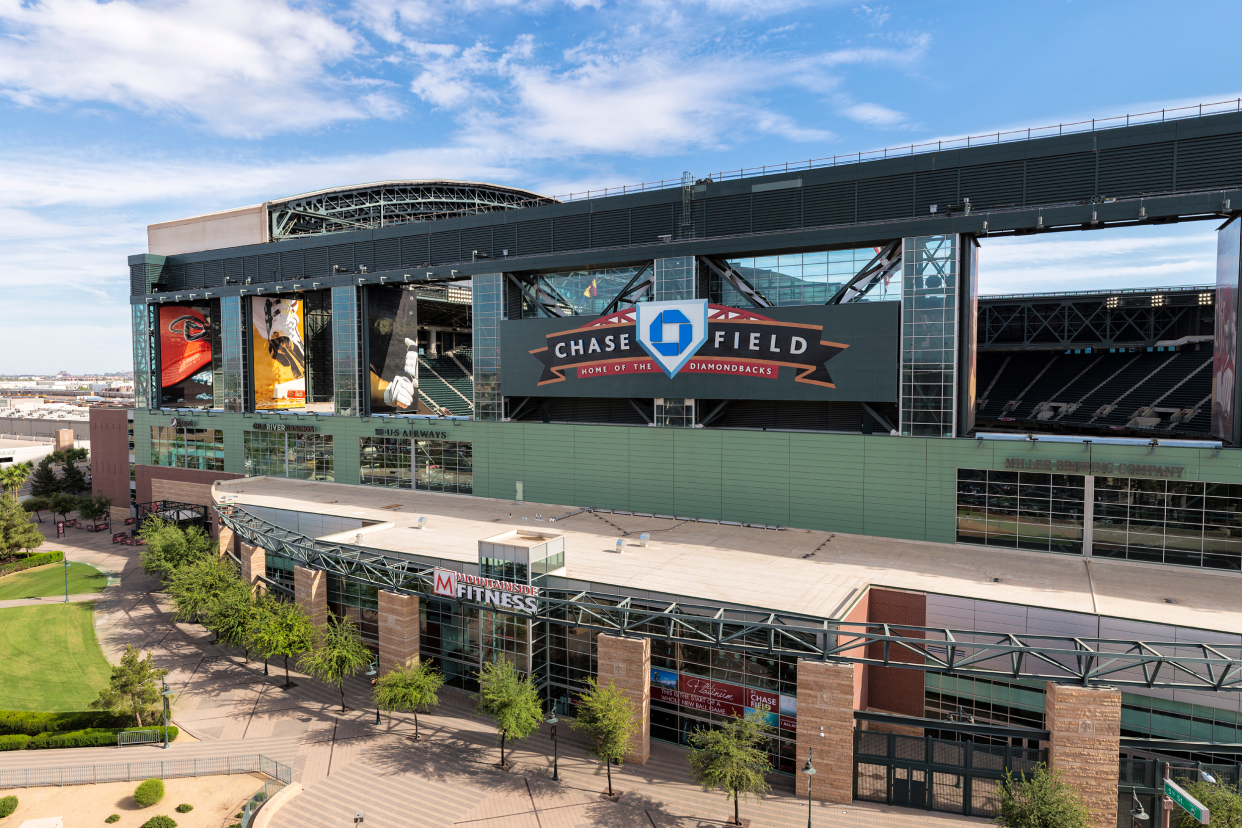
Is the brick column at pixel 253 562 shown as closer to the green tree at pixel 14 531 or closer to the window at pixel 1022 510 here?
the green tree at pixel 14 531

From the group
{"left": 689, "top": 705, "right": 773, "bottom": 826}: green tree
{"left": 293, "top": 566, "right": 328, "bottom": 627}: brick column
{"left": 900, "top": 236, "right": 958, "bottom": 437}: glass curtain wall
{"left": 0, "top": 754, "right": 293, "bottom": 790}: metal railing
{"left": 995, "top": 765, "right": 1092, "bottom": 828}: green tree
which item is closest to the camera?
{"left": 995, "top": 765, "right": 1092, "bottom": 828}: green tree

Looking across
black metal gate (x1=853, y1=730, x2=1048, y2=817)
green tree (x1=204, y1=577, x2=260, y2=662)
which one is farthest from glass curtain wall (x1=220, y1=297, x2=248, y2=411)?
black metal gate (x1=853, y1=730, x2=1048, y2=817)

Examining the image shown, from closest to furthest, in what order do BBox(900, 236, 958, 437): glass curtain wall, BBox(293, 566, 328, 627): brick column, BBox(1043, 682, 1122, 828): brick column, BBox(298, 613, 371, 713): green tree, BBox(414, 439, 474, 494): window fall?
BBox(1043, 682, 1122, 828): brick column < BBox(298, 613, 371, 713): green tree < BBox(900, 236, 958, 437): glass curtain wall < BBox(293, 566, 328, 627): brick column < BBox(414, 439, 474, 494): window

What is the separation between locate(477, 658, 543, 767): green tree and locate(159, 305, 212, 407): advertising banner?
A: 2210 inches

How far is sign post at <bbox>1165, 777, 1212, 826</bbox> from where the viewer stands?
1986 centimetres

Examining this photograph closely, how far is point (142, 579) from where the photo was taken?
181ft

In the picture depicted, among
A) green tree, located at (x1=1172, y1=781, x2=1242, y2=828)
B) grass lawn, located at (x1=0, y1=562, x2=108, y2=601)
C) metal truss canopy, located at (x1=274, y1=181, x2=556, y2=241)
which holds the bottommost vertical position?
grass lawn, located at (x1=0, y1=562, x2=108, y2=601)

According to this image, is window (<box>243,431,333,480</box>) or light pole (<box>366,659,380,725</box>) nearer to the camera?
light pole (<box>366,659,380,725</box>)

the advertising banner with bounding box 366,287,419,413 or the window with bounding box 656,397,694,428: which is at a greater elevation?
the advertising banner with bounding box 366,287,419,413

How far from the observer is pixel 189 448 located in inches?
2623

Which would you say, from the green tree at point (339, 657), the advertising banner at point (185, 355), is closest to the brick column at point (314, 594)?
the green tree at point (339, 657)

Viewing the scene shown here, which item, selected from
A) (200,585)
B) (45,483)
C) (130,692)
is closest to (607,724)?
(130,692)

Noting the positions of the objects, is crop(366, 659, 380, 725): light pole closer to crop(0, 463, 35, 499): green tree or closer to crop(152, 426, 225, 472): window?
crop(152, 426, 225, 472): window

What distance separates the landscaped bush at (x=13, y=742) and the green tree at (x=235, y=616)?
28.2 ft
